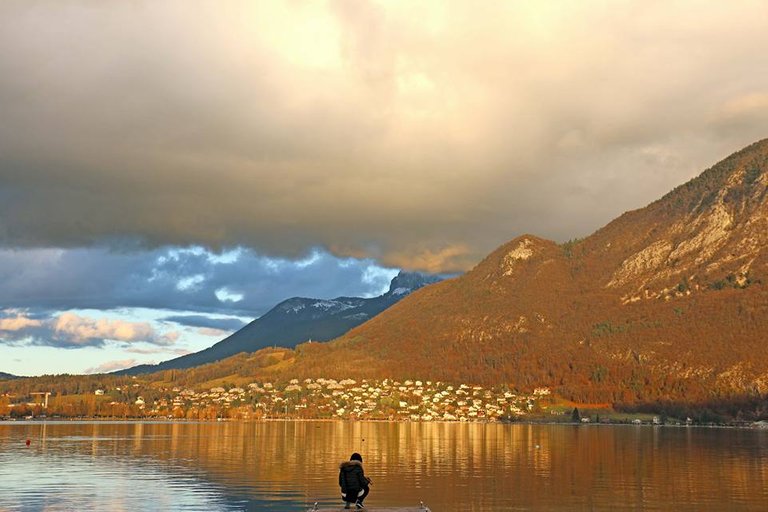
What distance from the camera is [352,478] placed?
5525 cm

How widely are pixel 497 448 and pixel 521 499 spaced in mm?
90173

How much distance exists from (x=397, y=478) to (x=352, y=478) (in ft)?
167

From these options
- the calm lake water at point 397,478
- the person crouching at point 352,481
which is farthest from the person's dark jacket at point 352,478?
the calm lake water at point 397,478

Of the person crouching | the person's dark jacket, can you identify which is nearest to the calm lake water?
the person crouching

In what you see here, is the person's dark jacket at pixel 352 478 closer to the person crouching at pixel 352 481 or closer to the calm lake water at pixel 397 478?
the person crouching at pixel 352 481

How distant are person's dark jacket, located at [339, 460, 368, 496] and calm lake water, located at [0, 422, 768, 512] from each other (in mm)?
21164

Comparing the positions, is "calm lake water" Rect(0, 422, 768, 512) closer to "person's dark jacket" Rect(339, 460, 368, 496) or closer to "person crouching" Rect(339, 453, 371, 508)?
"person crouching" Rect(339, 453, 371, 508)

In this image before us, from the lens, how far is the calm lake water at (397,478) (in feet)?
264

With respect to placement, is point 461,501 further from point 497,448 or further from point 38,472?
point 497,448

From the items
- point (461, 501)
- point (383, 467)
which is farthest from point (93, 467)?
point (461, 501)

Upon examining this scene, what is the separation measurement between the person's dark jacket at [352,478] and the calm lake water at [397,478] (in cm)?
2116

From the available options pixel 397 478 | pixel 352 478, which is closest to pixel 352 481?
pixel 352 478

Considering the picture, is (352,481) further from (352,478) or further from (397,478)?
(397,478)

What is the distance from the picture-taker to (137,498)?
82562 mm
